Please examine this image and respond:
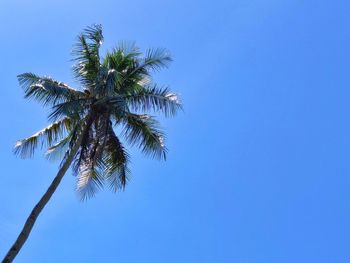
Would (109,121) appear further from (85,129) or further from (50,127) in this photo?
(50,127)

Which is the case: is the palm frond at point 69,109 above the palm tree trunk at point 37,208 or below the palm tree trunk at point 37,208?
above

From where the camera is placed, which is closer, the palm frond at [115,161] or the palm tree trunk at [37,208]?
the palm tree trunk at [37,208]

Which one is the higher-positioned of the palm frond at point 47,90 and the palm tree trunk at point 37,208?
the palm frond at point 47,90

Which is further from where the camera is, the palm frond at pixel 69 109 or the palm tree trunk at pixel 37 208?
the palm frond at pixel 69 109

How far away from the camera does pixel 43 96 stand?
21.4 metres

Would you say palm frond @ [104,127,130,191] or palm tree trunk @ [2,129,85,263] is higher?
palm frond @ [104,127,130,191]

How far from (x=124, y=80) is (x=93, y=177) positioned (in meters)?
3.77

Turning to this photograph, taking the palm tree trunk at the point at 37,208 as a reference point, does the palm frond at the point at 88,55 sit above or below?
above

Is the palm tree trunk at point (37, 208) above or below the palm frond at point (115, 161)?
below

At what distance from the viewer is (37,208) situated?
18.0 m

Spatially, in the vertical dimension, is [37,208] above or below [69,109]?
below

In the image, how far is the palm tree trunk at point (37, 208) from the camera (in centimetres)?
1645

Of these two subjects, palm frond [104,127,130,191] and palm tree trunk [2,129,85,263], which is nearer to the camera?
palm tree trunk [2,129,85,263]

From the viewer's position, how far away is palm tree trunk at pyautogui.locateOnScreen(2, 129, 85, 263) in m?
16.5
